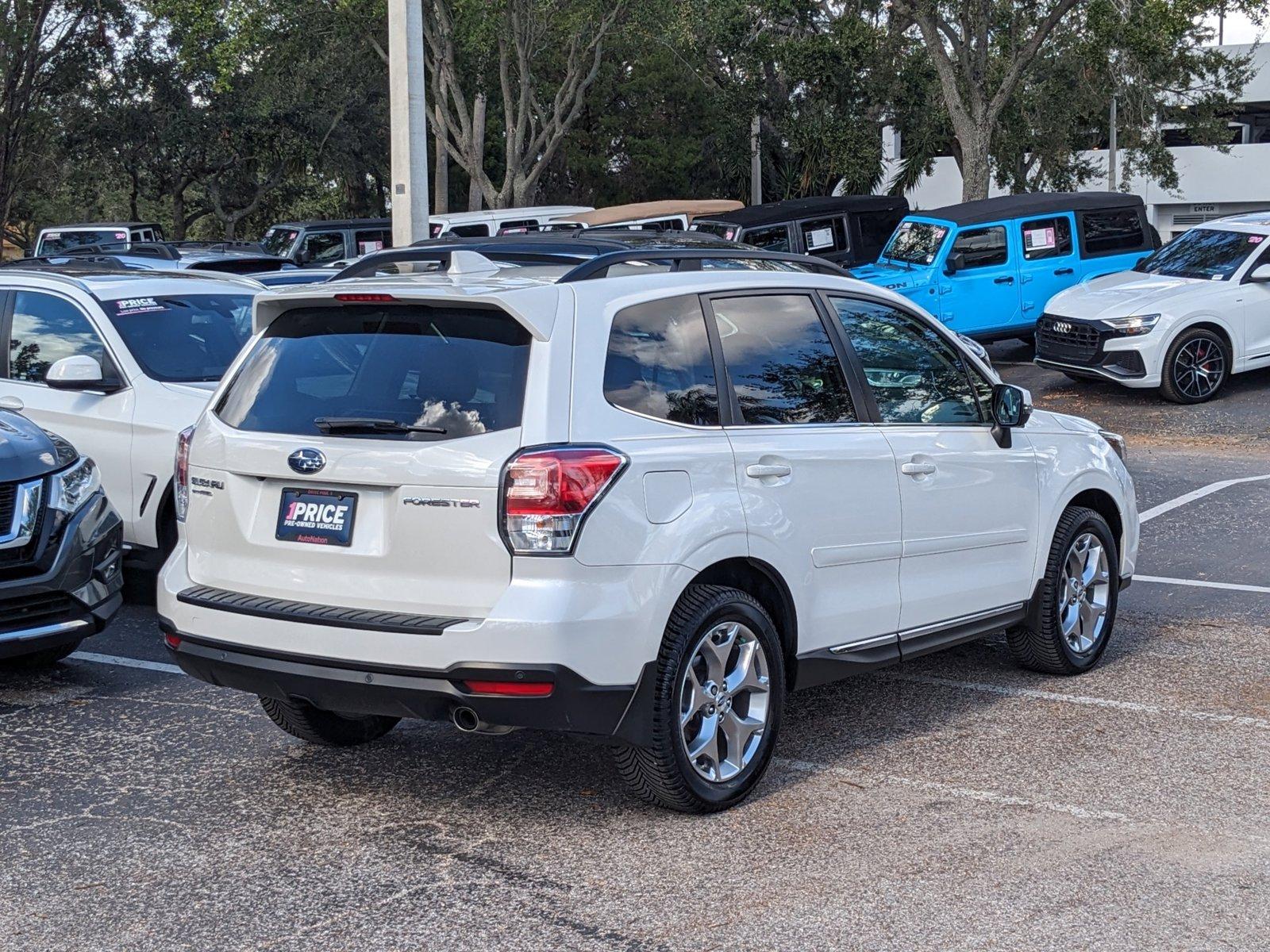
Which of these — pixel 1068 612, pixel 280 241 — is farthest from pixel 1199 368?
pixel 280 241

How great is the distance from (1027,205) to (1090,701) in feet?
46.0

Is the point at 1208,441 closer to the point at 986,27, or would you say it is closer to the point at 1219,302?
the point at 1219,302

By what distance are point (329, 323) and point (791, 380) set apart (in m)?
1.59

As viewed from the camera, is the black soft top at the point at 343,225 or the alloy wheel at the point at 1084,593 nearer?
the alloy wheel at the point at 1084,593

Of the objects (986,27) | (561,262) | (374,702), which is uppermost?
(986,27)

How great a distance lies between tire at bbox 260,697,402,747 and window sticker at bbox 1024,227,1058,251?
1506 centimetres

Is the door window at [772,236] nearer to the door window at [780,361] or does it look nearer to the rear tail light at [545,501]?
the door window at [780,361]

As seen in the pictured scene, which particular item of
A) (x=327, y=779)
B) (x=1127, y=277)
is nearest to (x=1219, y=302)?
(x=1127, y=277)

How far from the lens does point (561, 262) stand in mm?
5887

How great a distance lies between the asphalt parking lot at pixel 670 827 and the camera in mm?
4184

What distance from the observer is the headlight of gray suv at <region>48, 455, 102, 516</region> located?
6793 mm

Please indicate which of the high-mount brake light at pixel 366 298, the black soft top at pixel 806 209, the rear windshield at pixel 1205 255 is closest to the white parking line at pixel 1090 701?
the high-mount brake light at pixel 366 298

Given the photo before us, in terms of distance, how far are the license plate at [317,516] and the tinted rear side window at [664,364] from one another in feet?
2.85

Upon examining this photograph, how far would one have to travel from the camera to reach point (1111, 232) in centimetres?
1991
